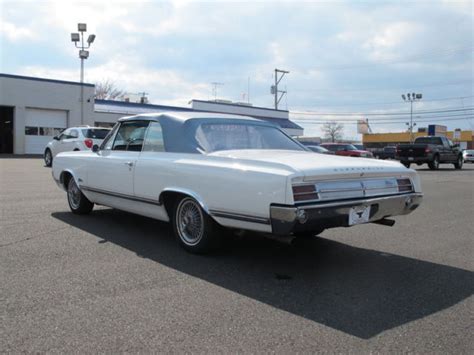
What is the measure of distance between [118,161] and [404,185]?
3445 mm

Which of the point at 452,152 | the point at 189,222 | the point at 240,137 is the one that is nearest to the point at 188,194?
the point at 189,222

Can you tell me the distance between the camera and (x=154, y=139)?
18.7ft

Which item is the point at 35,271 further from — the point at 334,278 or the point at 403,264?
the point at 403,264

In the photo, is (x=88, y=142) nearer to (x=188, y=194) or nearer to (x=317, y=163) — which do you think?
(x=188, y=194)

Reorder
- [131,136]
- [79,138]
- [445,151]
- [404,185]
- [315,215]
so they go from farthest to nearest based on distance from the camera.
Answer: [445,151], [79,138], [131,136], [404,185], [315,215]

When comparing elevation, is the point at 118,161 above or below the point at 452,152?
below

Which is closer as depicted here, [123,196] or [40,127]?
[123,196]

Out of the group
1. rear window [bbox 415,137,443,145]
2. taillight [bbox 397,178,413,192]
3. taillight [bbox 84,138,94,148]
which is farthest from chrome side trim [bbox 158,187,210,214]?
rear window [bbox 415,137,443,145]

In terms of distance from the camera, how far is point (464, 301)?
3.84 m

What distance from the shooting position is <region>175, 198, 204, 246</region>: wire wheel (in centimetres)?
496

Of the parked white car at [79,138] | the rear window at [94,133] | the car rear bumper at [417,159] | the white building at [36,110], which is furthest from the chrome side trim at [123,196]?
the white building at [36,110]

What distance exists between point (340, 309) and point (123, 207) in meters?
3.35

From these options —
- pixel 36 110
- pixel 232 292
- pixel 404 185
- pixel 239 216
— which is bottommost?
pixel 232 292

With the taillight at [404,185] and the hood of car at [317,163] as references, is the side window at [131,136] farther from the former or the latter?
the taillight at [404,185]
